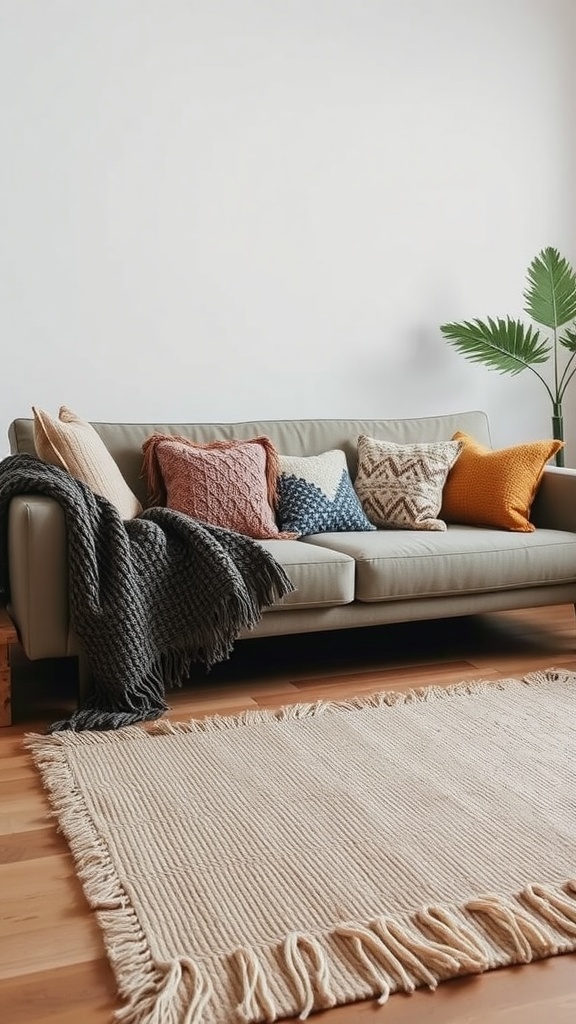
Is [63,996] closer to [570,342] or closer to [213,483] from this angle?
[213,483]

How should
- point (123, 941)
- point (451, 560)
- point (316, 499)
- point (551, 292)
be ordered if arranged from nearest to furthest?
point (123, 941), point (451, 560), point (316, 499), point (551, 292)

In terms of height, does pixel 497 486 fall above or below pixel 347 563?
above

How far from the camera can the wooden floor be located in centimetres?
143

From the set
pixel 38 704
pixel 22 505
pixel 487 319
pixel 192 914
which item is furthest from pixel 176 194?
pixel 192 914

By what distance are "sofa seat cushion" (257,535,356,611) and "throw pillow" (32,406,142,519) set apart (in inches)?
17.8

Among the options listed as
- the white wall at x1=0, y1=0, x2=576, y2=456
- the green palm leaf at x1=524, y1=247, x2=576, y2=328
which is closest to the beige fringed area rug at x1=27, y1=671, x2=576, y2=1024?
the white wall at x1=0, y1=0, x2=576, y2=456

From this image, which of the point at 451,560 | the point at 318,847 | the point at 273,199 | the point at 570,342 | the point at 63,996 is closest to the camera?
the point at 63,996

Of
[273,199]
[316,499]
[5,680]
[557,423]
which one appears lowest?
[5,680]

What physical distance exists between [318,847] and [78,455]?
1.38 meters

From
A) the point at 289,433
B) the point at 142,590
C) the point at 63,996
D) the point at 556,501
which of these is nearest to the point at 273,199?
the point at 289,433

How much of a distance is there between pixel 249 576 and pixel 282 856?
3.29 ft

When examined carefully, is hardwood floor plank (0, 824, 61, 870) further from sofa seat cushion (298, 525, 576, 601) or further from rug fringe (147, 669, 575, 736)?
sofa seat cushion (298, 525, 576, 601)

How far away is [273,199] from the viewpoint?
3902mm

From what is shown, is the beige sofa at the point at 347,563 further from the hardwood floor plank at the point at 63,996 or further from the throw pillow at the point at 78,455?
the hardwood floor plank at the point at 63,996
